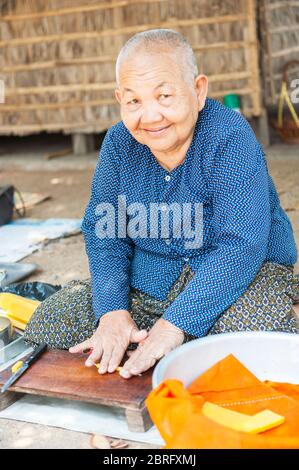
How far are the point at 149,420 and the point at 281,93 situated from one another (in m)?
5.79

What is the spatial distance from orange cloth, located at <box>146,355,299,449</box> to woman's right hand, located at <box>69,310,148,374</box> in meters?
0.31

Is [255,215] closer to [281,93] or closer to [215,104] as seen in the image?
[215,104]

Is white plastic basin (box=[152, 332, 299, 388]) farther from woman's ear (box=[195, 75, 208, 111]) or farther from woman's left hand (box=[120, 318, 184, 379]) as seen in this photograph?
woman's ear (box=[195, 75, 208, 111])

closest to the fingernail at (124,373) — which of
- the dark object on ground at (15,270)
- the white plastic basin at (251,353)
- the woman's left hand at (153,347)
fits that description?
the woman's left hand at (153,347)

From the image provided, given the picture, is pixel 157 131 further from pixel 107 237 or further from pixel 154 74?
pixel 107 237

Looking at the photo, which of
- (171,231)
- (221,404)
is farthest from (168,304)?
(221,404)

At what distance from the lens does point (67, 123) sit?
7.57 metres

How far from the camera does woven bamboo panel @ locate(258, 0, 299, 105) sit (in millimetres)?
7309

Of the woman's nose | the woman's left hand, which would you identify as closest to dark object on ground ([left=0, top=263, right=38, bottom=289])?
the woman's left hand

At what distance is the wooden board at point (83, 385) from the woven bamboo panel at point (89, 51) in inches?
195

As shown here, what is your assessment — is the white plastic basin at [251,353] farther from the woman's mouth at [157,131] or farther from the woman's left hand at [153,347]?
the woman's mouth at [157,131]

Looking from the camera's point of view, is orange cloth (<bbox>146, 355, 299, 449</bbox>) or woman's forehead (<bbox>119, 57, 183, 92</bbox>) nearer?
orange cloth (<bbox>146, 355, 299, 449</bbox>)

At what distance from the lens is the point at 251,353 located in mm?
2219

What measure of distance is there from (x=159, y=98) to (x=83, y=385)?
949mm
